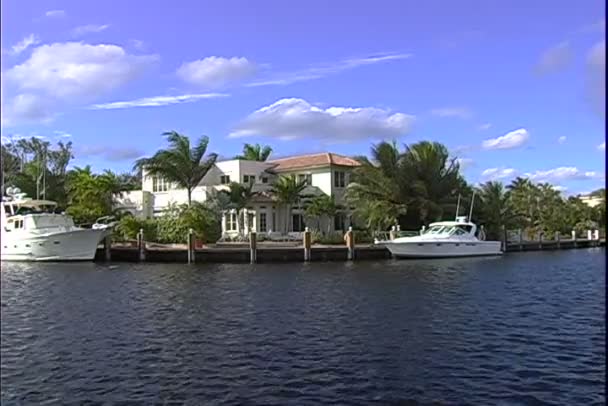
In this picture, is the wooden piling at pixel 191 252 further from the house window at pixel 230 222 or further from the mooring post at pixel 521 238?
the mooring post at pixel 521 238

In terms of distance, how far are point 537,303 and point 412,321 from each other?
5.48 m

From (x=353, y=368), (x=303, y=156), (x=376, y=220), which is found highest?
(x=303, y=156)

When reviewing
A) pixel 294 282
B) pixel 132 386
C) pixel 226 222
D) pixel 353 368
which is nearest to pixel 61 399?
pixel 132 386

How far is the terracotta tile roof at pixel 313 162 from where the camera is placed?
5290 cm

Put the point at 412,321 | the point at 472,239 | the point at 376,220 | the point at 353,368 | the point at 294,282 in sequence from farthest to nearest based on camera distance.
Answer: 1. the point at 376,220
2. the point at 472,239
3. the point at 294,282
4. the point at 412,321
5. the point at 353,368

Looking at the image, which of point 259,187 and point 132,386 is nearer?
point 132,386

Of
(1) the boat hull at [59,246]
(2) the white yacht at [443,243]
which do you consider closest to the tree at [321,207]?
(2) the white yacht at [443,243]

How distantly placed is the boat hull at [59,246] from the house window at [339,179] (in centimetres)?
1917

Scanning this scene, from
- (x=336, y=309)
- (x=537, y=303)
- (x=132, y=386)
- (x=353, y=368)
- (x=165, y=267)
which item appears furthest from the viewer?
(x=165, y=267)

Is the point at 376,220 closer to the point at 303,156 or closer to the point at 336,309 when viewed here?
the point at 303,156

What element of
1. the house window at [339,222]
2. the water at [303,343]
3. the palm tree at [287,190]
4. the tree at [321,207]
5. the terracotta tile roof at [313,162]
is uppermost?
the terracotta tile roof at [313,162]

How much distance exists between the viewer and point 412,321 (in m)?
16.8

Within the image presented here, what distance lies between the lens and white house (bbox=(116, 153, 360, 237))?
168ft

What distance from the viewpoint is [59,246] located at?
40.8 meters
